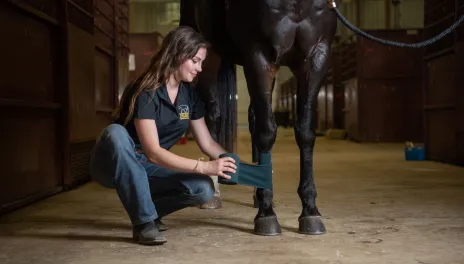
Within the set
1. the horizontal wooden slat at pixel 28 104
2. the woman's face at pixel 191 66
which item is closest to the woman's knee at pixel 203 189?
the woman's face at pixel 191 66

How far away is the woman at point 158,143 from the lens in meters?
1.90

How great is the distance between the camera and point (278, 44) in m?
2.13

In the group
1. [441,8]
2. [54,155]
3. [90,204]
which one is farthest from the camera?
[441,8]

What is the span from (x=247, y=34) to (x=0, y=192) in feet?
5.58

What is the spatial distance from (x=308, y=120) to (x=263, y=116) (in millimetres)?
219

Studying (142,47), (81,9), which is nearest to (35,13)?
(81,9)

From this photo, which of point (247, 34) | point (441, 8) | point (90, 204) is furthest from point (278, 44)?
point (441, 8)

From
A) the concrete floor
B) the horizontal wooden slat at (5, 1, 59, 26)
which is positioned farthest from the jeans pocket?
the horizontal wooden slat at (5, 1, 59, 26)

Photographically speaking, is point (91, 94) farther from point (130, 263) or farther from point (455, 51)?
point (455, 51)

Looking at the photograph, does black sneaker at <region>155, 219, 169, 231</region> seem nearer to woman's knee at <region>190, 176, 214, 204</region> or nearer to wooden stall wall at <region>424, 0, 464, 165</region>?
woman's knee at <region>190, 176, 214, 204</region>

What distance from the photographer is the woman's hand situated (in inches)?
70.8

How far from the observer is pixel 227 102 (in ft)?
10.5

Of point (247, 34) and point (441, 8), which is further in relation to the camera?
point (441, 8)

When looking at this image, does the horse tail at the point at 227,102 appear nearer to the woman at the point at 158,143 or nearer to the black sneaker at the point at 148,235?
the woman at the point at 158,143
